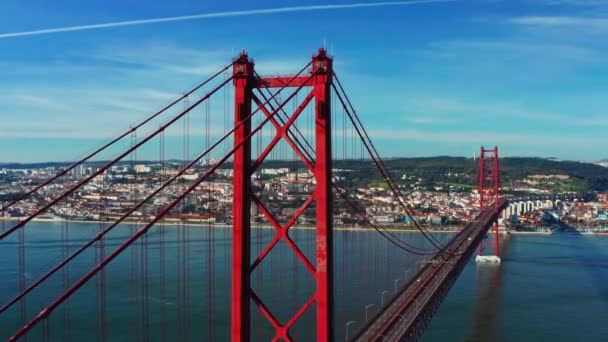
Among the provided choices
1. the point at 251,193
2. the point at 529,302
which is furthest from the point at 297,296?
the point at 251,193

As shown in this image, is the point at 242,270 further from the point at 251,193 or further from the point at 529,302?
the point at 529,302

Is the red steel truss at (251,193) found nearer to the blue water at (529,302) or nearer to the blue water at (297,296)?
the blue water at (297,296)

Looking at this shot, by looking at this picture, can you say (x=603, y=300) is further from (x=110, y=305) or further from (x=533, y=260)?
(x=110, y=305)

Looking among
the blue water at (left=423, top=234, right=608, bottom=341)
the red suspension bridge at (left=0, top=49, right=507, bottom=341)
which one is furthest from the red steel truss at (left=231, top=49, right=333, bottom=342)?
the blue water at (left=423, top=234, right=608, bottom=341)

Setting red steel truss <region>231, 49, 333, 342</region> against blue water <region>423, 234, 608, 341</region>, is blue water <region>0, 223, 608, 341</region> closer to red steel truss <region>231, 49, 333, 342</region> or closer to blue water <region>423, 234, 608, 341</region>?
blue water <region>423, 234, 608, 341</region>

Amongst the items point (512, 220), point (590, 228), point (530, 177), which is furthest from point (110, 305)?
point (530, 177)

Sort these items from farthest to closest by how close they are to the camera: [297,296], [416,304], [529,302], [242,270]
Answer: [529,302], [297,296], [416,304], [242,270]
